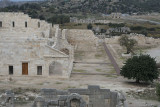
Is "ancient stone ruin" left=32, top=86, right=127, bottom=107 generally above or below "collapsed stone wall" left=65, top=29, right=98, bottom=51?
above

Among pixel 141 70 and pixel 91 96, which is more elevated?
pixel 91 96

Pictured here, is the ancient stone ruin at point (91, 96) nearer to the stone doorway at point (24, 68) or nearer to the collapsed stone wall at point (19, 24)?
the stone doorway at point (24, 68)

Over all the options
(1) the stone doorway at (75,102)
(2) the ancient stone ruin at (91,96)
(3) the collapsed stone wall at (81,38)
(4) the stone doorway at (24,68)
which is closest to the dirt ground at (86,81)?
(4) the stone doorway at (24,68)

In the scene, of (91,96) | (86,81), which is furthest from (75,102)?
(86,81)

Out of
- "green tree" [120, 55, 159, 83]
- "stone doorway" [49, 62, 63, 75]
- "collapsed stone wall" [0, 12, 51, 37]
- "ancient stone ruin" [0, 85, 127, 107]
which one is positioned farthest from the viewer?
"collapsed stone wall" [0, 12, 51, 37]

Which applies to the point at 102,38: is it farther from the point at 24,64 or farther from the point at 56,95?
the point at 56,95

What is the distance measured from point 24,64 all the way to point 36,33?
15.6 metres

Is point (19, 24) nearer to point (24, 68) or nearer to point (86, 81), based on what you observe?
point (24, 68)

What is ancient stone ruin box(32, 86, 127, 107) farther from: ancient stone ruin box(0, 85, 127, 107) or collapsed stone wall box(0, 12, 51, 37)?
collapsed stone wall box(0, 12, 51, 37)

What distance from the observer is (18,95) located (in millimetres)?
26484

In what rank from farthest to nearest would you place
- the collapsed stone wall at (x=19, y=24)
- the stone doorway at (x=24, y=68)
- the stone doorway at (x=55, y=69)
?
the collapsed stone wall at (x=19, y=24)
the stone doorway at (x=55, y=69)
the stone doorway at (x=24, y=68)

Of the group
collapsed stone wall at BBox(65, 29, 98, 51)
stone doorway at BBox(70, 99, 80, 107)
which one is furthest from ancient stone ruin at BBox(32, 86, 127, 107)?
collapsed stone wall at BBox(65, 29, 98, 51)

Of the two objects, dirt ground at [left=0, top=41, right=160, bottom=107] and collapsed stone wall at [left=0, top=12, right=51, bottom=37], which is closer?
dirt ground at [left=0, top=41, right=160, bottom=107]

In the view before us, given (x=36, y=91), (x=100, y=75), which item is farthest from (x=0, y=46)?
(x=100, y=75)
